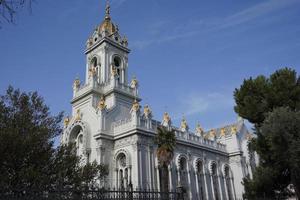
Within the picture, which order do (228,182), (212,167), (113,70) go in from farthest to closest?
(228,182) → (212,167) → (113,70)

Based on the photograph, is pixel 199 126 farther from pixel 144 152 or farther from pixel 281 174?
pixel 281 174

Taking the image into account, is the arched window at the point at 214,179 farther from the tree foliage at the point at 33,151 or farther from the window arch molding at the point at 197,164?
the tree foliage at the point at 33,151

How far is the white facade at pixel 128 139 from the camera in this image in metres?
32.7

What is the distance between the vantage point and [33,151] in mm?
18406

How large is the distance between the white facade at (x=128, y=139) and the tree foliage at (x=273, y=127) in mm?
10342

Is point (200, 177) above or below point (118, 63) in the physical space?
below

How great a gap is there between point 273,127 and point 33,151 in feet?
55.1

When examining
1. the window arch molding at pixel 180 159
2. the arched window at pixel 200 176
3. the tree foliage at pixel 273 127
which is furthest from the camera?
the arched window at pixel 200 176

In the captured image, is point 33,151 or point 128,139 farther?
point 128,139

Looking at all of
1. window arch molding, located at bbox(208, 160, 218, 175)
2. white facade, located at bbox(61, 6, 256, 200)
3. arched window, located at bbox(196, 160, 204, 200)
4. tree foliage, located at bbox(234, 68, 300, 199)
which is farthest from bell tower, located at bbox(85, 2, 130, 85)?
tree foliage, located at bbox(234, 68, 300, 199)

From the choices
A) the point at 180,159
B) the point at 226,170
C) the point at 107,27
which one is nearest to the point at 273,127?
the point at 180,159

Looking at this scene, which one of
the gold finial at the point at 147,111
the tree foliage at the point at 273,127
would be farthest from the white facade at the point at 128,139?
the tree foliage at the point at 273,127

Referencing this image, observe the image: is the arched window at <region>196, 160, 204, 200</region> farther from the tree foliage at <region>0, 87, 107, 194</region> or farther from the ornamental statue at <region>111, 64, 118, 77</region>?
the tree foliage at <region>0, 87, 107, 194</region>

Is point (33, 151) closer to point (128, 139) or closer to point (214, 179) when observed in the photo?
point (128, 139)
